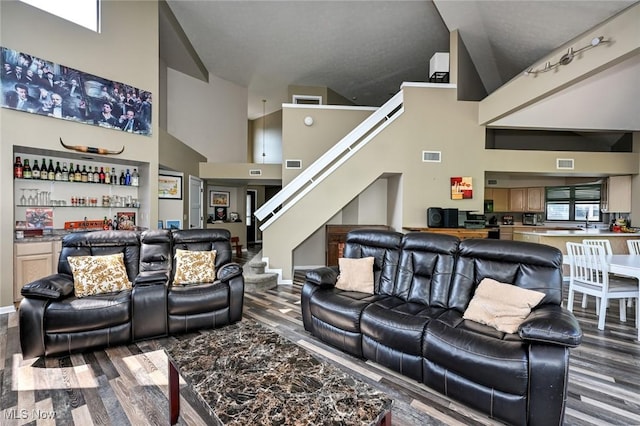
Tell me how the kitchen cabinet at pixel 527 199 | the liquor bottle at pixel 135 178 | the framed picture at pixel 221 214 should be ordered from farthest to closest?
1. the framed picture at pixel 221 214
2. the kitchen cabinet at pixel 527 199
3. the liquor bottle at pixel 135 178

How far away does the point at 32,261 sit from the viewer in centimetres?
404

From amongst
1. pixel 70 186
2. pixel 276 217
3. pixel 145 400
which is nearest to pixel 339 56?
Answer: pixel 276 217

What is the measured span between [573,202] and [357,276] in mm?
7572

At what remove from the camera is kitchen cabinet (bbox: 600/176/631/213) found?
635 centimetres

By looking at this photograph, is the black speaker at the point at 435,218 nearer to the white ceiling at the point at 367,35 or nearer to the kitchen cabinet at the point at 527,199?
the white ceiling at the point at 367,35

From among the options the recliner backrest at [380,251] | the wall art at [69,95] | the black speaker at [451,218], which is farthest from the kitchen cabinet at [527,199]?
the wall art at [69,95]

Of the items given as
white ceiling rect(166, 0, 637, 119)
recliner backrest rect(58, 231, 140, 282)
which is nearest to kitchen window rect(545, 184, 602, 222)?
white ceiling rect(166, 0, 637, 119)

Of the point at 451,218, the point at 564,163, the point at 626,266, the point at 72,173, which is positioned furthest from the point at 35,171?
the point at 564,163

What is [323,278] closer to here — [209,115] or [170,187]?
[170,187]

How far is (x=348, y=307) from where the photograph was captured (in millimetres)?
2768

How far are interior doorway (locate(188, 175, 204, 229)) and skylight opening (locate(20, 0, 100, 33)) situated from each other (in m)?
3.42

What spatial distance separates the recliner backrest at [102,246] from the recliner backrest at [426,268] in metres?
3.08

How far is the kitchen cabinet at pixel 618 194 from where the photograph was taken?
6352 millimetres

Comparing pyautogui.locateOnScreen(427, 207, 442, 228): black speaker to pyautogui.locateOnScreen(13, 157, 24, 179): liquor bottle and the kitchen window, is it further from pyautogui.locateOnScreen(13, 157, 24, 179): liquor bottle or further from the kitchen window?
pyautogui.locateOnScreen(13, 157, 24, 179): liquor bottle
